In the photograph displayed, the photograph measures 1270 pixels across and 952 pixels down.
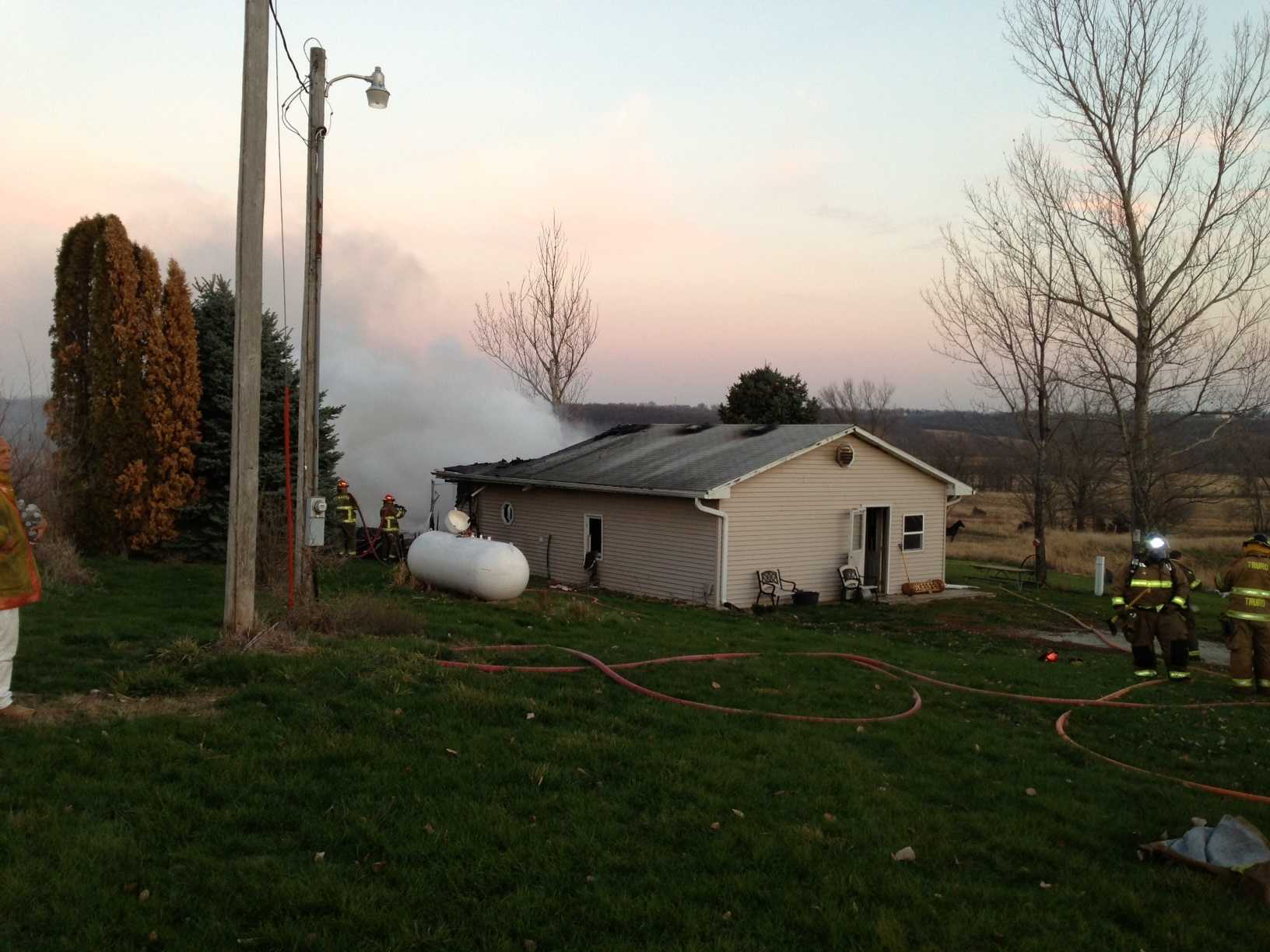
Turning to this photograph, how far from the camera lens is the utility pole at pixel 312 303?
1177 centimetres

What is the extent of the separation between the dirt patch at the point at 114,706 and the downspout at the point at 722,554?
12.5m

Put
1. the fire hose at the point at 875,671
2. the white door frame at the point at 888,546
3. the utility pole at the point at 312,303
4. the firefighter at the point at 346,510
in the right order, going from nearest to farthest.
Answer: the fire hose at the point at 875,671
the utility pole at the point at 312,303
the firefighter at the point at 346,510
the white door frame at the point at 888,546

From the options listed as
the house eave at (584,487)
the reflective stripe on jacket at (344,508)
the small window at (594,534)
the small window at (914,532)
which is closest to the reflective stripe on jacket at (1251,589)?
the house eave at (584,487)

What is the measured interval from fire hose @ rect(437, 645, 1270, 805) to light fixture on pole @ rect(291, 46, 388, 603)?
365 cm

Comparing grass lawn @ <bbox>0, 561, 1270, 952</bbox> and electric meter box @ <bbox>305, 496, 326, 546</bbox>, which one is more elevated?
electric meter box @ <bbox>305, 496, 326, 546</bbox>

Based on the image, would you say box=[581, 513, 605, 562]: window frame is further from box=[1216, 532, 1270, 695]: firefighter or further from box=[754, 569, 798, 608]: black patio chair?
box=[1216, 532, 1270, 695]: firefighter

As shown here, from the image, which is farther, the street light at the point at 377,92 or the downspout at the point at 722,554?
the downspout at the point at 722,554

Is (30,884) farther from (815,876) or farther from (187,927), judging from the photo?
(815,876)

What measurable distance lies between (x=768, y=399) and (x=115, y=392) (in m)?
27.3

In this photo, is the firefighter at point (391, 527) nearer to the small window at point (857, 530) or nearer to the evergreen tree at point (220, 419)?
the evergreen tree at point (220, 419)

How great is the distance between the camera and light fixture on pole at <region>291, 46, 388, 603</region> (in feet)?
38.6

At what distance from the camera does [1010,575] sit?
2848 centimetres

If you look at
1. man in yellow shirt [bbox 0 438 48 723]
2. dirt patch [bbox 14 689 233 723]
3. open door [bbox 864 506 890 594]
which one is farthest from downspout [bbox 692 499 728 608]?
man in yellow shirt [bbox 0 438 48 723]

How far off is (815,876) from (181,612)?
9112 mm
